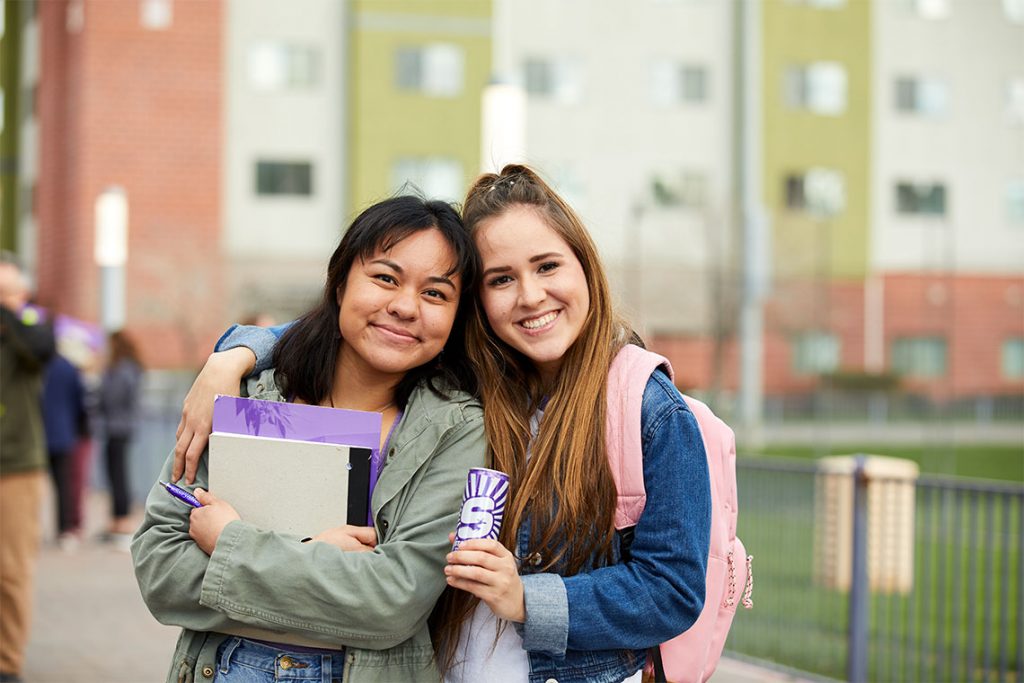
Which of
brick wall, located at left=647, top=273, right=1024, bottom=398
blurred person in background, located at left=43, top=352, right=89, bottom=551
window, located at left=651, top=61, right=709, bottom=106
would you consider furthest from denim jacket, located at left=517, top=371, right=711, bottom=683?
window, located at left=651, top=61, right=709, bottom=106

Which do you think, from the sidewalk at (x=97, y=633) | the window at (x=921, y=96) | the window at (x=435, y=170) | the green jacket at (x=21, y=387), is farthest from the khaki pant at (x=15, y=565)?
the window at (x=921, y=96)

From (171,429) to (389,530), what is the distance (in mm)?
12835

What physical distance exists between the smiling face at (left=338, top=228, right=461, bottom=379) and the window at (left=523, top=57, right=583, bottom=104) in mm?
35309

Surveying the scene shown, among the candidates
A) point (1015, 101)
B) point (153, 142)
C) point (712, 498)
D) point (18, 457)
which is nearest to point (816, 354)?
point (1015, 101)

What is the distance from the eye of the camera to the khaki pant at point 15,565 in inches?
264

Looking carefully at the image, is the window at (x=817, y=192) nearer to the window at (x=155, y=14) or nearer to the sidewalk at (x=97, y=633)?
the window at (x=155, y=14)

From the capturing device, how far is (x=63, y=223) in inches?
1524

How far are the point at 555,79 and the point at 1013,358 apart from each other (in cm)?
1636

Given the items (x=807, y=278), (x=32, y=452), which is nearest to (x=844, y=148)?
(x=807, y=278)

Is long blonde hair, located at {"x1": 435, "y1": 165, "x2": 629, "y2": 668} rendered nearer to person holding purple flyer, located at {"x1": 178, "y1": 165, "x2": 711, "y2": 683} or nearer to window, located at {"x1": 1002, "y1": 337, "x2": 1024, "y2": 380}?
person holding purple flyer, located at {"x1": 178, "y1": 165, "x2": 711, "y2": 683}

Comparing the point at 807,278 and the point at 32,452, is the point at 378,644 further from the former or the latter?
the point at 807,278

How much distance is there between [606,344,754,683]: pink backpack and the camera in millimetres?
2752

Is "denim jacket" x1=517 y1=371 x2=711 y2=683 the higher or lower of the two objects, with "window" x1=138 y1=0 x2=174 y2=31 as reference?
lower

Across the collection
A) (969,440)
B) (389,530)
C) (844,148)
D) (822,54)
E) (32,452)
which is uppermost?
(822,54)
